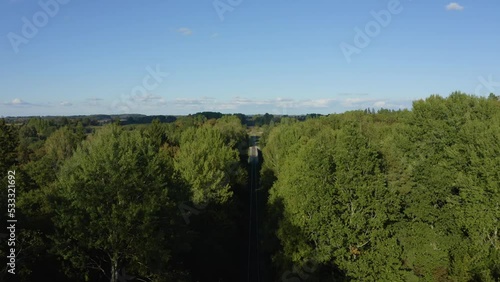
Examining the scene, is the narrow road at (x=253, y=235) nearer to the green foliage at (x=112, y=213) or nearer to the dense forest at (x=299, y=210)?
the dense forest at (x=299, y=210)

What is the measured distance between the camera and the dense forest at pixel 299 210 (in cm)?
1961

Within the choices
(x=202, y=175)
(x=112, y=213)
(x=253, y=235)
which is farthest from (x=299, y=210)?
(x=253, y=235)

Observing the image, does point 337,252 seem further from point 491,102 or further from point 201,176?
point 491,102

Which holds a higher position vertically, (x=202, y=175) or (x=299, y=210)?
(x=202, y=175)

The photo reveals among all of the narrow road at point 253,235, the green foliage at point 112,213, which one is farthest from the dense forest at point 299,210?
the narrow road at point 253,235

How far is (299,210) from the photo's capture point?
25.8 meters

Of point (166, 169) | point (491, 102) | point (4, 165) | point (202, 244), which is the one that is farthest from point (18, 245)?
point (491, 102)

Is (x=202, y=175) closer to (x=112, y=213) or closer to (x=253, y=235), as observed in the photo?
(x=112, y=213)

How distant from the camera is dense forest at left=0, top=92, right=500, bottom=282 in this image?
772 inches

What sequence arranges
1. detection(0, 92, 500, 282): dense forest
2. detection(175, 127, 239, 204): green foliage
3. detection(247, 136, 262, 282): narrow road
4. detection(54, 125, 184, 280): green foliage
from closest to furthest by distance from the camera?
detection(54, 125, 184, 280): green foliage
detection(0, 92, 500, 282): dense forest
detection(175, 127, 239, 204): green foliage
detection(247, 136, 262, 282): narrow road

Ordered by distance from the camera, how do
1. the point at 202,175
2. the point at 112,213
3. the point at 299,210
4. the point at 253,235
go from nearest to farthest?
the point at 112,213, the point at 299,210, the point at 202,175, the point at 253,235

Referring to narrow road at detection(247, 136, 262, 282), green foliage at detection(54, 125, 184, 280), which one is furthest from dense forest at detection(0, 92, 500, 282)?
narrow road at detection(247, 136, 262, 282)

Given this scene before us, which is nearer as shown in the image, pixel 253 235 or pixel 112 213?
pixel 112 213

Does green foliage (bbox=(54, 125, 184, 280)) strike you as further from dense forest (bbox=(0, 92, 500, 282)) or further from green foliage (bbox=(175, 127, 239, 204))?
green foliage (bbox=(175, 127, 239, 204))
